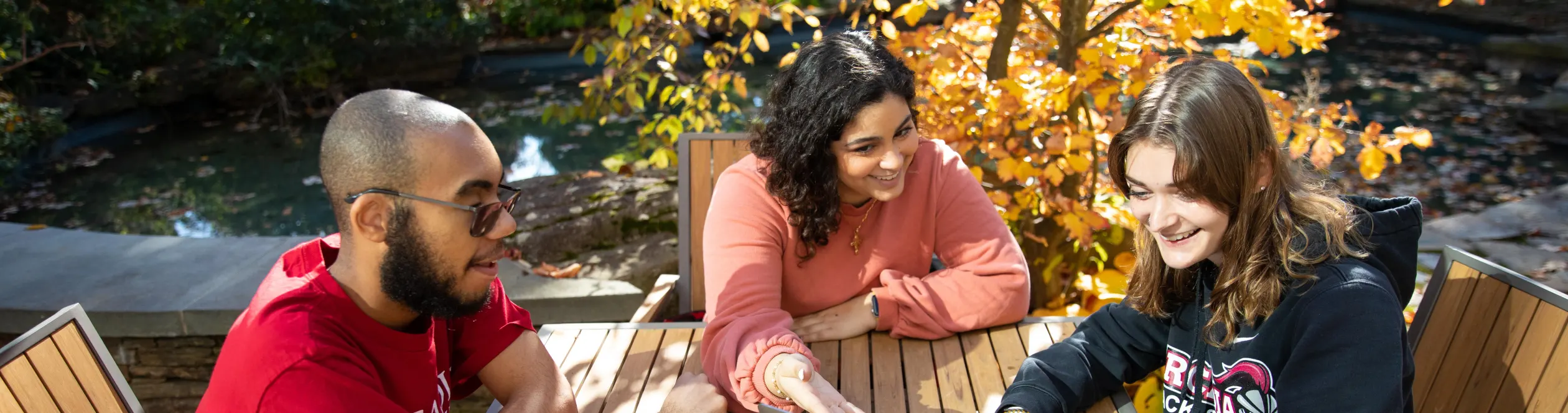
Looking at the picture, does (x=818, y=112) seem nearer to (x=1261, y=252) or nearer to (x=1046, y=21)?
(x=1261, y=252)

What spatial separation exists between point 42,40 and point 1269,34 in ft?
29.0

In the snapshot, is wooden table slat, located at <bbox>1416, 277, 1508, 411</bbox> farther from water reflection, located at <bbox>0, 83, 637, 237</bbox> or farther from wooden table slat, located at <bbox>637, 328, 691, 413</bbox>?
water reflection, located at <bbox>0, 83, 637, 237</bbox>

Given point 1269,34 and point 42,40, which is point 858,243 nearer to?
point 1269,34

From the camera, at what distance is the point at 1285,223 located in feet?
5.39

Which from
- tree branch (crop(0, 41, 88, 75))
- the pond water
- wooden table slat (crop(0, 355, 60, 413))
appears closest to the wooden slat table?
wooden table slat (crop(0, 355, 60, 413))

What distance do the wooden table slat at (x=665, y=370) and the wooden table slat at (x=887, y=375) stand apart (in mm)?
423

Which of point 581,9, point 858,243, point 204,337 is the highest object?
point 858,243

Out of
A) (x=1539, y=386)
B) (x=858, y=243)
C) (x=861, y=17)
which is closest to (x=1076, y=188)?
(x=858, y=243)

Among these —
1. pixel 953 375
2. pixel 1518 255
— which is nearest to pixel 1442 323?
pixel 953 375

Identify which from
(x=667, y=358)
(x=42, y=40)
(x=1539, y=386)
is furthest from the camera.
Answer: (x=42, y=40)

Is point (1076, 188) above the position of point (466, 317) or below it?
below

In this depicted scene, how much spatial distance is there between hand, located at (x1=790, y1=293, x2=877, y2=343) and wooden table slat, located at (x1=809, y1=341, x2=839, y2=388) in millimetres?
20

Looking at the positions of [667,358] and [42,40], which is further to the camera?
[42,40]

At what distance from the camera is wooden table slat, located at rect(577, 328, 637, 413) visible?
6.72 feet
